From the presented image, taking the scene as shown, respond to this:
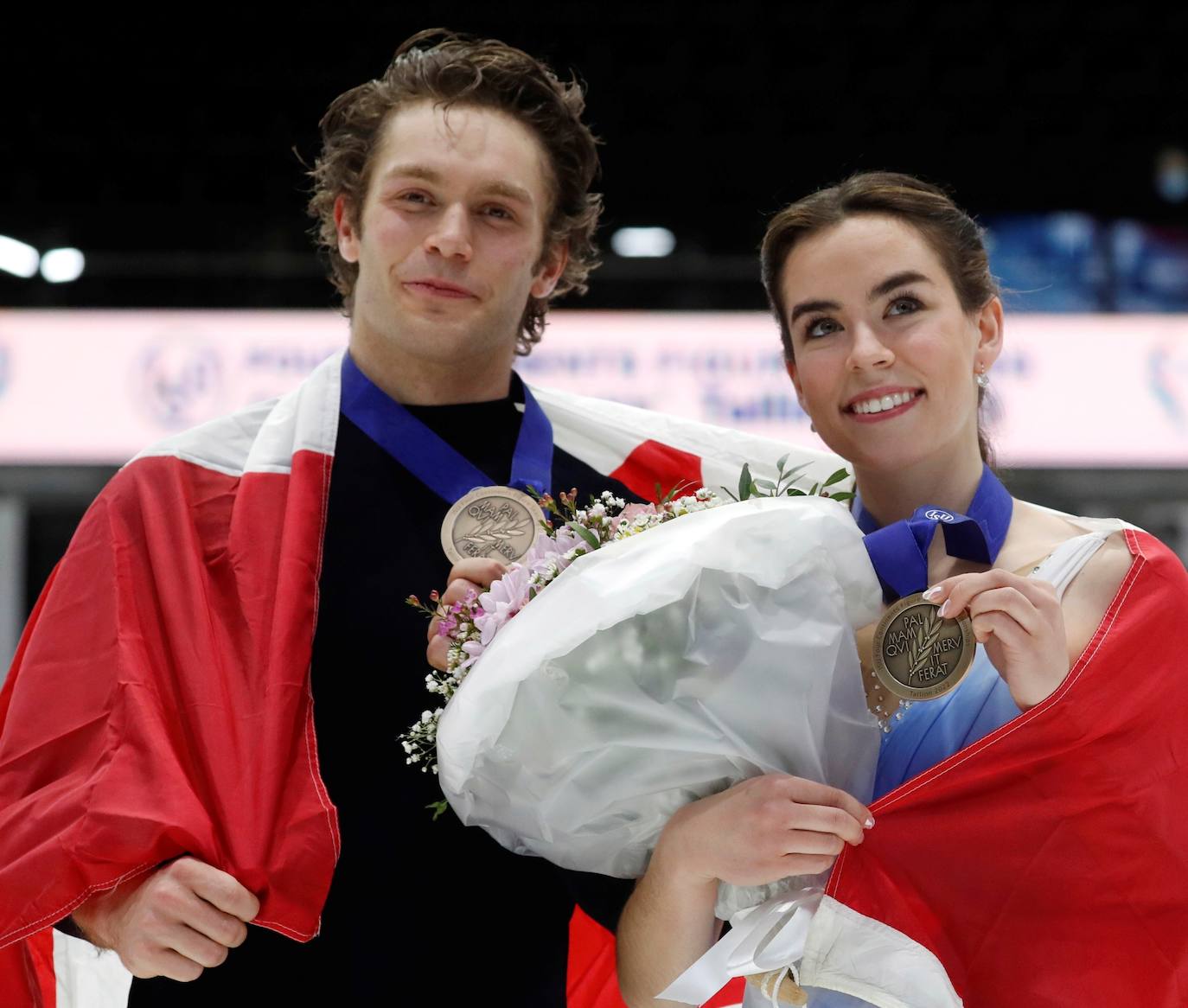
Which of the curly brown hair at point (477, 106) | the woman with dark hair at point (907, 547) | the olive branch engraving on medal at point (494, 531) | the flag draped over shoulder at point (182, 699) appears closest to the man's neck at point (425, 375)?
the flag draped over shoulder at point (182, 699)

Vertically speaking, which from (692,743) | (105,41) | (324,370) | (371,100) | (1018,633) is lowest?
(692,743)

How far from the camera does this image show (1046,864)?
1.53 metres

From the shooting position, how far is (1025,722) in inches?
60.0

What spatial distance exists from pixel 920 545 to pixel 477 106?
3.56 ft

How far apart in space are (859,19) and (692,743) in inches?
200

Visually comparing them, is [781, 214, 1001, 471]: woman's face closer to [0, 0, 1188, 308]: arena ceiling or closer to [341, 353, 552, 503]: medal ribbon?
[341, 353, 552, 503]: medal ribbon

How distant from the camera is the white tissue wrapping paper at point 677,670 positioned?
152 centimetres

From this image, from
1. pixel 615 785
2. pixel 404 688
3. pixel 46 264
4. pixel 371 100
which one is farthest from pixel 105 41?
pixel 615 785

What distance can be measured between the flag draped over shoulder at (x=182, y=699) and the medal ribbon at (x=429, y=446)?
0.06m

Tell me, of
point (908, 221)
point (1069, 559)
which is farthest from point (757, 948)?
point (908, 221)

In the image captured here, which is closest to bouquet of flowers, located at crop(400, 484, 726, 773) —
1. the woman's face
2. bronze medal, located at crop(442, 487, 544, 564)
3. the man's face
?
bronze medal, located at crop(442, 487, 544, 564)

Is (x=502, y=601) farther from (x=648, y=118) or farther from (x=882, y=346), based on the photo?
(x=648, y=118)

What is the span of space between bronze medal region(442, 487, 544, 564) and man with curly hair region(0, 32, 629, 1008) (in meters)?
0.11

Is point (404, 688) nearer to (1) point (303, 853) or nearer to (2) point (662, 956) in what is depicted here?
(1) point (303, 853)
